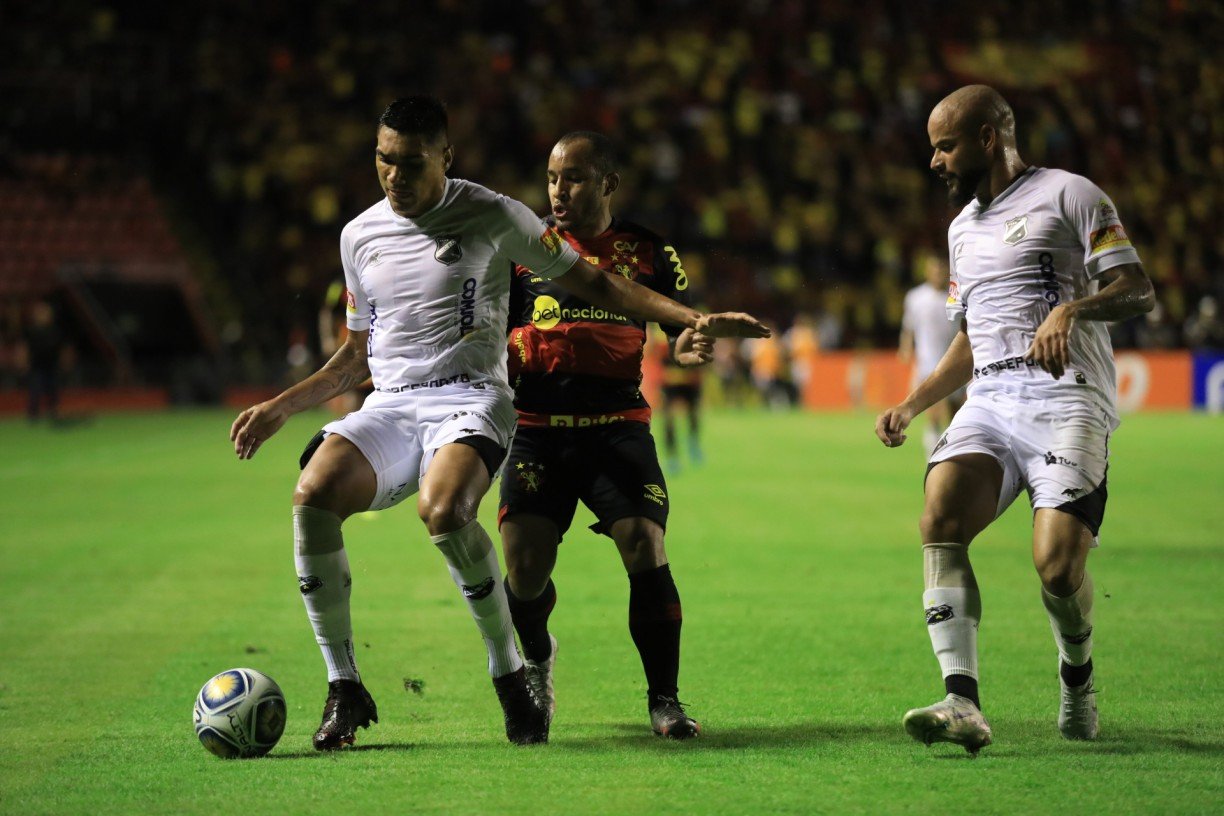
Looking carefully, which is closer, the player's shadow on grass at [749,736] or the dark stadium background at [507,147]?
the player's shadow on grass at [749,736]

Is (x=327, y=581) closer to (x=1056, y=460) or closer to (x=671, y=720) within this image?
(x=671, y=720)

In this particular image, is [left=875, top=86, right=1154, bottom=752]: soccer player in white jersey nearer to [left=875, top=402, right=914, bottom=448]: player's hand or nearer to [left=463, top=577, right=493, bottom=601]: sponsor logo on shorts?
[left=875, top=402, right=914, bottom=448]: player's hand

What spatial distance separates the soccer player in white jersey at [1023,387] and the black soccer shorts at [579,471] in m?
0.90

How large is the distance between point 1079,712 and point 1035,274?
1519mm

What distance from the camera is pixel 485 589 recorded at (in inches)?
212

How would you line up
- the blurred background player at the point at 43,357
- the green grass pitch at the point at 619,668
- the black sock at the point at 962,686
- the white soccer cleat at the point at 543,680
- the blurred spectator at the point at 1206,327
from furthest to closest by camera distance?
the blurred spectator at the point at 1206,327, the blurred background player at the point at 43,357, the white soccer cleat at the point at 543,680, the black sock at the point at 962,686, the green grass pitch at the point at 619,668

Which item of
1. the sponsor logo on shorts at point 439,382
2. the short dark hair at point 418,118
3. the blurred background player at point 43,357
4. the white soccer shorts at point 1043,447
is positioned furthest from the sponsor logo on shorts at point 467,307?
the blurred background player at point 43,357

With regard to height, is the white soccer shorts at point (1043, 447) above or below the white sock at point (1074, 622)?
above

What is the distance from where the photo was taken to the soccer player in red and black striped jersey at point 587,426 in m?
5.72

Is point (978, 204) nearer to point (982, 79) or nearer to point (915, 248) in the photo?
point (915, 248)

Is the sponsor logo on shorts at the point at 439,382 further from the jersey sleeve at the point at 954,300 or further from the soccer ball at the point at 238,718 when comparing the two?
the jersey sleeve at the point at 954,300

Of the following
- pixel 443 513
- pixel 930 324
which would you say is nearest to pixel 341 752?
pixel 443 513

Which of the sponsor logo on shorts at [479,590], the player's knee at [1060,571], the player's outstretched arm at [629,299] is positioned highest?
the player's outstretched arm at [629,299]

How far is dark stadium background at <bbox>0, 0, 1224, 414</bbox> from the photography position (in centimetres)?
3142
